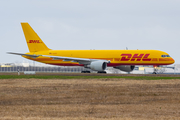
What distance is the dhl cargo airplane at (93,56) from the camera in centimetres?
4791

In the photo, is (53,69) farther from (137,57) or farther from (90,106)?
(90,106)

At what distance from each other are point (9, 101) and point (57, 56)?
3849 centimetres

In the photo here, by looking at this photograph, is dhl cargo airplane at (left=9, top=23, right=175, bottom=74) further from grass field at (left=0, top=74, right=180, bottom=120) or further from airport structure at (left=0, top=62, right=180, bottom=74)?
airport structure at (left=0, top=62, right=180, bottom=74)

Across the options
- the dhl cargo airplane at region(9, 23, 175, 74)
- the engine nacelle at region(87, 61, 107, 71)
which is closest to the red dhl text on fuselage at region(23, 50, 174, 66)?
the dhl cargo airplane at region(9, 23, 175, 74)

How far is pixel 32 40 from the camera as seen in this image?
5750 cm

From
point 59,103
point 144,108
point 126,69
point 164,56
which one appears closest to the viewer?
point 144,108

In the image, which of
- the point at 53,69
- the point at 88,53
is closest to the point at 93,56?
the point at 88,53

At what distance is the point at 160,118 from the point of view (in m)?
11.2

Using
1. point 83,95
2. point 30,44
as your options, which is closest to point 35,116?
point 83,95

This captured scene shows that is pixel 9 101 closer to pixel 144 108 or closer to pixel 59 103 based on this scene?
pixel 59 103

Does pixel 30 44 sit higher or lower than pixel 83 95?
higher

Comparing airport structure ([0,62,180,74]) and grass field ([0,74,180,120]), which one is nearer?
grass field ([0,74,180,120])

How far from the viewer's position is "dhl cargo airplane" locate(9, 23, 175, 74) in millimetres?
47906

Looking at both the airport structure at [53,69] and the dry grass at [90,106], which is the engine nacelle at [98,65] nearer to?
the dry grass at [90,106]
